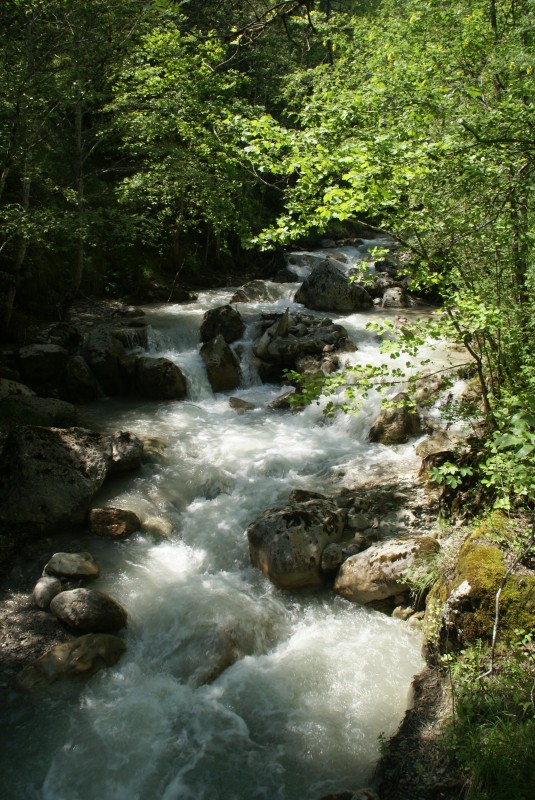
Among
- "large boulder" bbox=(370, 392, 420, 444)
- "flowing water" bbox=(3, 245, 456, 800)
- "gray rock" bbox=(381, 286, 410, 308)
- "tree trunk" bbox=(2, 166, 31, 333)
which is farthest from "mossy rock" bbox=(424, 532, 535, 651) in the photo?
"gray rock" bbox=(381, 286, 410, 308)

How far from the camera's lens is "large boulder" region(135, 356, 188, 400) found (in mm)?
12547

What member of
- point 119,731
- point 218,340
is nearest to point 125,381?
point 218,340

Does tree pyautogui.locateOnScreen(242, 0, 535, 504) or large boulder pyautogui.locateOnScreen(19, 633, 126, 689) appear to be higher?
tree pyautogui.locateOnScreen(242, 0, 535, 504)

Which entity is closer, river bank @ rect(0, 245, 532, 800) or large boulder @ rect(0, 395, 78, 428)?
river bank @ rect(0, 245, 532, 800)

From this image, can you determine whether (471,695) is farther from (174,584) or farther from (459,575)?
(174,584)

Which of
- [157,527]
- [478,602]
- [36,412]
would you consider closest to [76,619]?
[157,527]

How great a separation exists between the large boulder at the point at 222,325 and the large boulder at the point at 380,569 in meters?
9.04

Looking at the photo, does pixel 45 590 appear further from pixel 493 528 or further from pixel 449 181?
pixel 449 181

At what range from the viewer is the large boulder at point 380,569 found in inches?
245

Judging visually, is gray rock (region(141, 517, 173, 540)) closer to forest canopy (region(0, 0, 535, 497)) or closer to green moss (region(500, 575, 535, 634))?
forest canopy (region(0, 0, 535, 497))

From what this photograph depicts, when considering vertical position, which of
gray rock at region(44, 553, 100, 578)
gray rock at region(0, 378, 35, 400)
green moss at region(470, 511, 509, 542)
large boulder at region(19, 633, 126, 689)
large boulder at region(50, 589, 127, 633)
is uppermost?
gray rock at region(0, 378, 35, 400)

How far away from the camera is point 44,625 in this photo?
590cm

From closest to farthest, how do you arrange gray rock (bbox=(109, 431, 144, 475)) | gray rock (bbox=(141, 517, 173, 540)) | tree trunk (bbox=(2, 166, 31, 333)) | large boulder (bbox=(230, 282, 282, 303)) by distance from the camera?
gray rock (bbox=(141, 517, 173, 540)), gray rock (bbox=(109, 431, 144, 475)), tree trunk (bbox=(2, 166, 31, 333)), large boulder (bbox=(230, 282, 282, 303))

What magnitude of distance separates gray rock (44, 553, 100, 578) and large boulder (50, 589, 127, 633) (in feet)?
1.48
